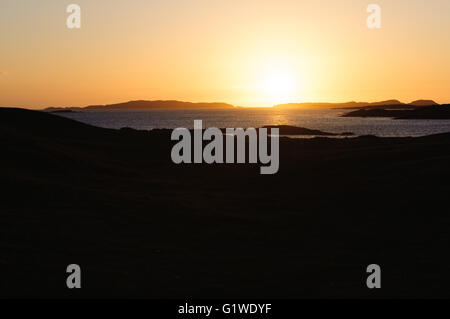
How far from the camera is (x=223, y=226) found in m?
19.5

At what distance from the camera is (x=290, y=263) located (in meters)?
15.2

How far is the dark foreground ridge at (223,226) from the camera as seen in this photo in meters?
13.4

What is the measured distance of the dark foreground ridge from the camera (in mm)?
13438

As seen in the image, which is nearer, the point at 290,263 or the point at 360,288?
the point at 360,288

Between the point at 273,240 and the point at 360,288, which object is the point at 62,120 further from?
the point at 360,288

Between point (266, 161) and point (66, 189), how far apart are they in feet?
65.2

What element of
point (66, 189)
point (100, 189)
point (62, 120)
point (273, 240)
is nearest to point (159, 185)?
point (100, 189)
